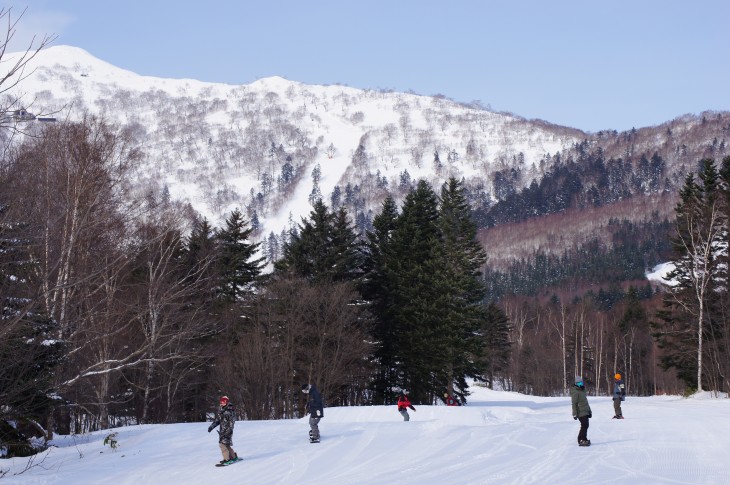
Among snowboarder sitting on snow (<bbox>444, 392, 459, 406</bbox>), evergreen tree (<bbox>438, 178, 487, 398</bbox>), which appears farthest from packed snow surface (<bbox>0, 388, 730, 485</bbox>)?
evergreen tree (<bbox>438, 178, 487, 398</bbox>)

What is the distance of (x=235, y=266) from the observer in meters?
50.1

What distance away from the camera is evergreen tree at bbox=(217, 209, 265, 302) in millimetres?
49438

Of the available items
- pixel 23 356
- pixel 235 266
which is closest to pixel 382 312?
pixel 235 266

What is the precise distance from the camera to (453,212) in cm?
5281

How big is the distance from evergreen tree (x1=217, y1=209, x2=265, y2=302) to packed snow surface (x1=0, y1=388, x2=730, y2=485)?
23.7m

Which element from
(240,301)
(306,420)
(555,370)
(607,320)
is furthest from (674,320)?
(607,320)

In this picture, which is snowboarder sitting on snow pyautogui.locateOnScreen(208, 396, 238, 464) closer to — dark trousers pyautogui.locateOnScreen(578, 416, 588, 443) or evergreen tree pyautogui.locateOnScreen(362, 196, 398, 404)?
dark trousers pyautogui.locateOnScreen(578, 416, 588, 443)

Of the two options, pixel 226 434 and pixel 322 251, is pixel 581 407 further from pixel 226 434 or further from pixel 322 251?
pixel 322 251

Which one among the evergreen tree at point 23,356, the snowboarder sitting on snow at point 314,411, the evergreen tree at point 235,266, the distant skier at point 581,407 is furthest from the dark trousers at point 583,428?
the evergreen tree at point 235,266

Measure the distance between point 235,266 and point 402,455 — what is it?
109ft

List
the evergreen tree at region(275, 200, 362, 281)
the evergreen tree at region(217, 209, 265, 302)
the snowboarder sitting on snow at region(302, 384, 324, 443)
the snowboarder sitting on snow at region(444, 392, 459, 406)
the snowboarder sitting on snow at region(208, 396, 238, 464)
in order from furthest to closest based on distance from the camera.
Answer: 1. the evergreen tree at region(217, 209, 265, 302)
2. the evergreen tree at region(275, 200, 362, 281)
3. the snowboarder sitting on snow at region(444, 392, 459, 406)
4. the snowboarder sitting on snow at region(302, 384, 324, 443)
5. the snowboarder sitting on snow at region(208, 396, 238, 464)

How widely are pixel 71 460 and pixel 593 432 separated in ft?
47.9

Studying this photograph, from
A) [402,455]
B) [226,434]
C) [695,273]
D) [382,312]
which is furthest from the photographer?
[695,273]

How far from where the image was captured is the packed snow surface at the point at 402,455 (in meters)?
15.3
